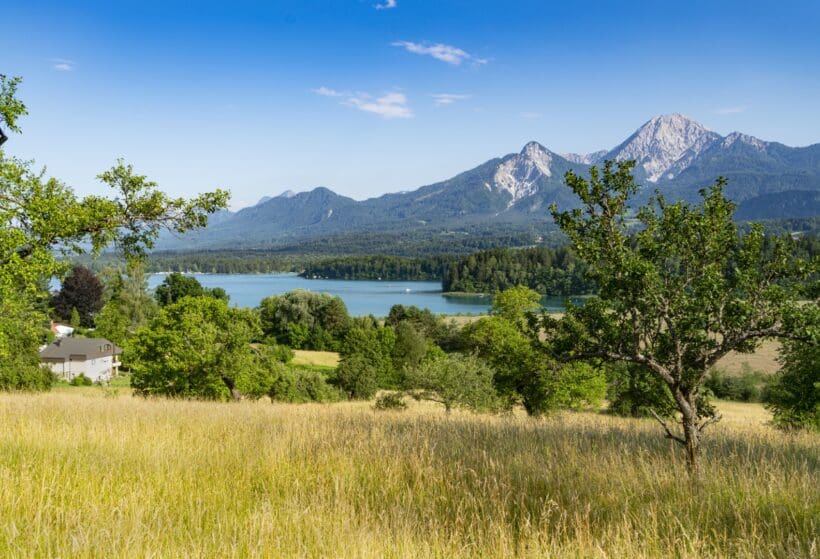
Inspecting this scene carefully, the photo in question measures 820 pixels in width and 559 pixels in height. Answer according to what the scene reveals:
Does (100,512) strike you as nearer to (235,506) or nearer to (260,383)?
(235,506)

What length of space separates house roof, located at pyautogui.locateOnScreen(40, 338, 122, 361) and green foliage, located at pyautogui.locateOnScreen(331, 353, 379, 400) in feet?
99.3

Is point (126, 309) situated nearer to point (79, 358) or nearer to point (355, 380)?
point (79, 358)

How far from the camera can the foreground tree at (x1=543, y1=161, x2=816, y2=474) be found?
18.9 feet

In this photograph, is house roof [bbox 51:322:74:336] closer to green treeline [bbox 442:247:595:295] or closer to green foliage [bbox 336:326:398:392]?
green foliage [bbox 336:326:398:392]

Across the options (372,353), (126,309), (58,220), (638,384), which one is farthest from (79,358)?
(638,384)

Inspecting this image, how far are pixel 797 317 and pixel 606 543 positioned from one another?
11.3 feet

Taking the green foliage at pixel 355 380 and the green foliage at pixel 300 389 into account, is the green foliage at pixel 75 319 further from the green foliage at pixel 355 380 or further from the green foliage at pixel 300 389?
the green foliage at pixel 300 389

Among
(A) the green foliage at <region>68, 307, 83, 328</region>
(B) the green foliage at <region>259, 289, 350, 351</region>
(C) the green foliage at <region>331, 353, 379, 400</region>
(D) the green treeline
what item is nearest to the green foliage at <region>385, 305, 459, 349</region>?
(B) the green foliage at <region>259, 289, 350, 351</region>

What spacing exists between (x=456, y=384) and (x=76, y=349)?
1893 inches

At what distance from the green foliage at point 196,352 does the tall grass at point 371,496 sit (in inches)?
814

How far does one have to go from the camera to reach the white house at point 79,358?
190 ft

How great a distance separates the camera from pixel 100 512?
394cm

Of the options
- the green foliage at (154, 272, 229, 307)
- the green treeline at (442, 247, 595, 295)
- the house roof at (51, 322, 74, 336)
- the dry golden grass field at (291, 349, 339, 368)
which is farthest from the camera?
the green treeline at (442, 247, 595, 295)

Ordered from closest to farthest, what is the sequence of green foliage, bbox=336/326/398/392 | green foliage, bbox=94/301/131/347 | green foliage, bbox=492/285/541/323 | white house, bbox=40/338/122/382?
green foliage, bbox=492/285/541/323, white house, bbox=40/338/122/382, green foliage, bbox=336/326/398/392, green foliage, bbox=94/301/131/347
